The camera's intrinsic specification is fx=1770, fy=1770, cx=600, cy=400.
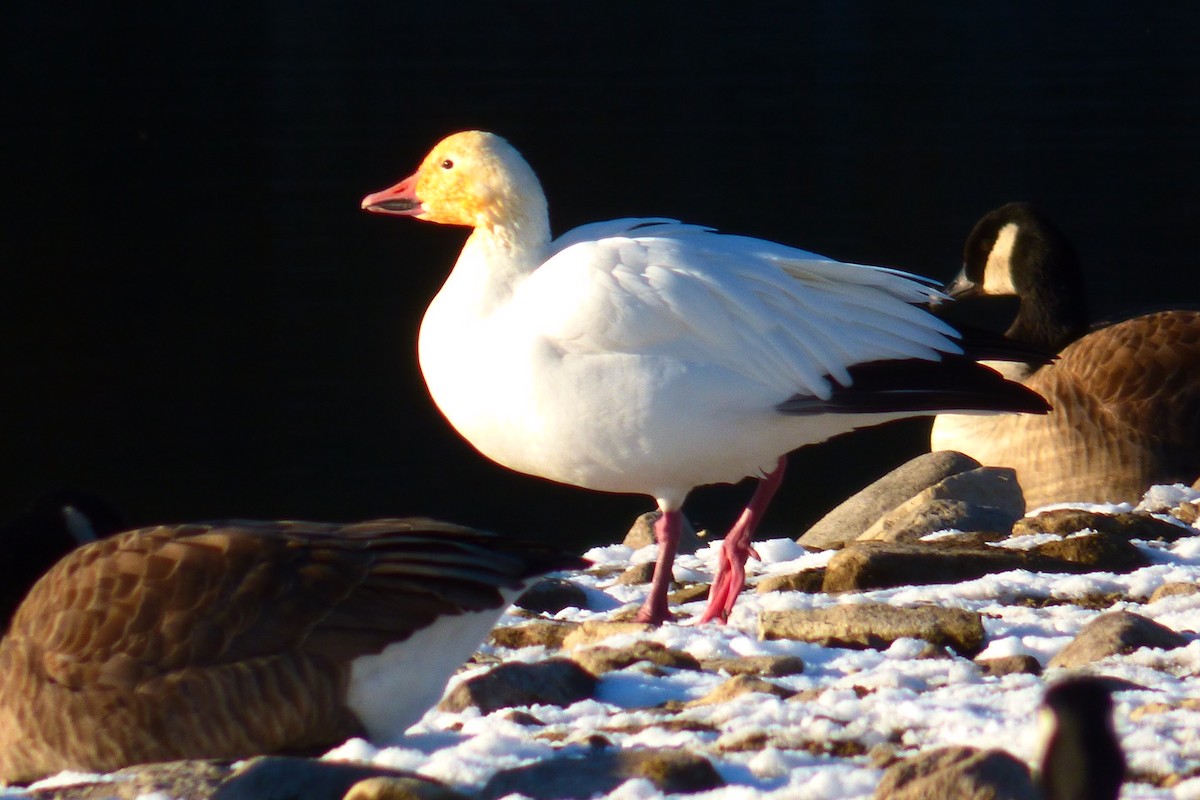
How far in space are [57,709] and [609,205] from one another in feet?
66.7

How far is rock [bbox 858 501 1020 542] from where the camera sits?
7.12m

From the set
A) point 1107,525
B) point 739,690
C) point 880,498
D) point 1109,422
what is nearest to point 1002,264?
point 1109,422

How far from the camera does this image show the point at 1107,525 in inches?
259

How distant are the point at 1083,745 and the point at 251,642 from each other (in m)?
2.16

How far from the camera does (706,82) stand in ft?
111

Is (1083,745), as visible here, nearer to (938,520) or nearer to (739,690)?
(739,690)

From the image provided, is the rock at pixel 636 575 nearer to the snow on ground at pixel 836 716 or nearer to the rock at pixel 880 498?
the snow on ground at pixel 836 716

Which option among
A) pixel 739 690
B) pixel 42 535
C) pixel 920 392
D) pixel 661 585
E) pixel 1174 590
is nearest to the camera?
pixel 739 690

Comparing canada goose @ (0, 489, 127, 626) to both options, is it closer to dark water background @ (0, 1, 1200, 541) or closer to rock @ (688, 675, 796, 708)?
rock @ (688, 675, 796, 708)

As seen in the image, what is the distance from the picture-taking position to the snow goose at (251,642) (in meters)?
4.29

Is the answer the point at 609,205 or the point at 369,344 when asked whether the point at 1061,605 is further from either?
the point at 609,205

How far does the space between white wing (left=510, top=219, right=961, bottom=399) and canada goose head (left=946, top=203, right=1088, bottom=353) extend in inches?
167

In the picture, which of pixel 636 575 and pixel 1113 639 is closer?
pixel 1113 639

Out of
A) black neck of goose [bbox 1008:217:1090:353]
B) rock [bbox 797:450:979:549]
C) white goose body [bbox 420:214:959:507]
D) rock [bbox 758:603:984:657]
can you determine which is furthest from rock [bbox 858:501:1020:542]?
black neck of goose [bbox 1008:217:1090:353]
